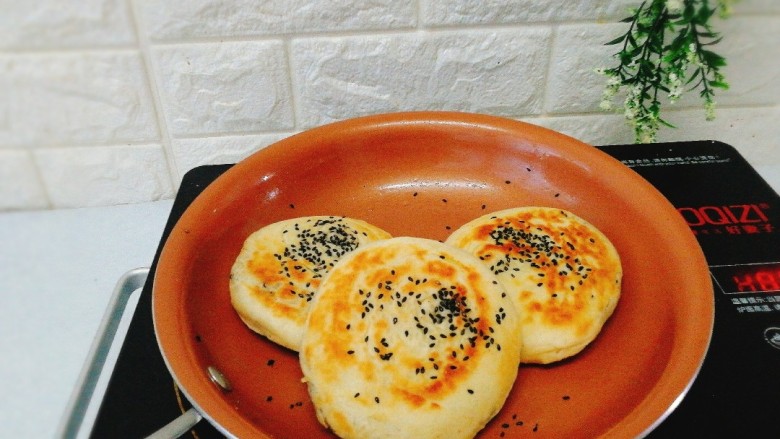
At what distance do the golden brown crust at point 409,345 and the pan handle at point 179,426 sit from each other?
0.14 metres

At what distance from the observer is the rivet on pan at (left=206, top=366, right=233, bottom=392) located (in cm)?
78

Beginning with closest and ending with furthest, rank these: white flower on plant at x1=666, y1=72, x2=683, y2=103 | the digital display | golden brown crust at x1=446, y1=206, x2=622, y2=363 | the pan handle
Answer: the pan handle < golden brown crust at x1=446, y1=206, x2=622, y2=363 < the digital display < white flower on plant at x1=666, y1=72, x2=683, y2=103

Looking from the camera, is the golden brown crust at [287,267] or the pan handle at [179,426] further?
the golden brown crust at [287,267]

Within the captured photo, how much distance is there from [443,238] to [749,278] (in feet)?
1.62

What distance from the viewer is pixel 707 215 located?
3.52 feet

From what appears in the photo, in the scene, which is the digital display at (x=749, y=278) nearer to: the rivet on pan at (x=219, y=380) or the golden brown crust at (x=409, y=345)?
the golden brown crust at (x=409, y=345)

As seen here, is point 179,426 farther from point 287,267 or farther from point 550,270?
point 550,270

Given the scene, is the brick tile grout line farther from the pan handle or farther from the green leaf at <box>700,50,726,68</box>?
the green leaf at <box>700,50,726,68</box>

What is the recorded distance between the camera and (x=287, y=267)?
2.95 feet

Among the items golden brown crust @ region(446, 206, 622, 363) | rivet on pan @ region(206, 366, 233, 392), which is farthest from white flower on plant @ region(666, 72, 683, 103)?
rivet on pan @ region(206, 366, 233, 392)

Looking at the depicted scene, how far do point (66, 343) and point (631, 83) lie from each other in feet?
3.79

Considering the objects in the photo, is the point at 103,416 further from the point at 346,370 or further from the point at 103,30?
the point at 103,30

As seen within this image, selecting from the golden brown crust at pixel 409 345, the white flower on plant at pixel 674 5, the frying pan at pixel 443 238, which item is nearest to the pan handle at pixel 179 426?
the frying pan at pixel 443 238

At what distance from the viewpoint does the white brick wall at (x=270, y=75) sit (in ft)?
3.59
